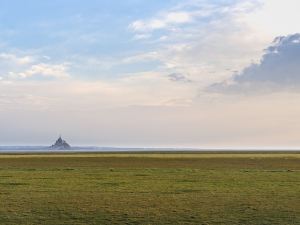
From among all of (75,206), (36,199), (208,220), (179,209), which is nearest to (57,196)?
(36,199)

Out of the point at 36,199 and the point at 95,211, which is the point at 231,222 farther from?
the point at 36,199

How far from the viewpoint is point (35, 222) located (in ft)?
67.4

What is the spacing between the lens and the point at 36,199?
26.6 m

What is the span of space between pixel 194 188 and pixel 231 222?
1267cm

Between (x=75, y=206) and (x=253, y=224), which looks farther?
(x=75, y=206)

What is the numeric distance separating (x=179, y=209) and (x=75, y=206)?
5147 mm

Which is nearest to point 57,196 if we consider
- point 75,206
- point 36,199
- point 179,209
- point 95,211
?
point 36,199

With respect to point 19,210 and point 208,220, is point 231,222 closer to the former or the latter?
point 208,220

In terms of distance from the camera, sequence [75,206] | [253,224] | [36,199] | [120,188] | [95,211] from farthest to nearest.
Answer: [120,188] → [36,199] → [75,206] → [95,211] → [253,224]

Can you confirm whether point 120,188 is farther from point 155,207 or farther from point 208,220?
point 208,220

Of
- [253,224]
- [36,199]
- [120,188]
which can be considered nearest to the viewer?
[253,224]

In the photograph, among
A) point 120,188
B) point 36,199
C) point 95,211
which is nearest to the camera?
point 95,211

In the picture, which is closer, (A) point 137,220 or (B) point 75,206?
(A) point 137,220

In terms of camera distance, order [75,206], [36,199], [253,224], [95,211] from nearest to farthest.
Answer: [253,224] < [95,211] < [75,206] < [36,199]
